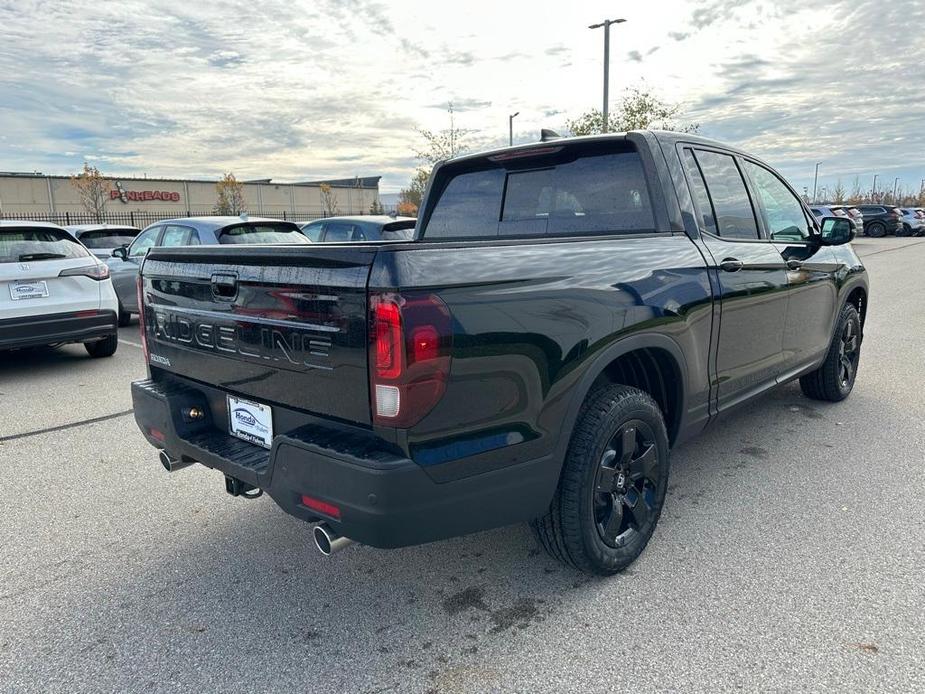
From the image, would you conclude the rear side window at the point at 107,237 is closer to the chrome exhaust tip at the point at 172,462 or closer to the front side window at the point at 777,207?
the chrome exhaust tip at the point at 172,462

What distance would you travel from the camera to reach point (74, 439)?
4844mm

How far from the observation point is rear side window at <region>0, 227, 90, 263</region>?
6.64 metres

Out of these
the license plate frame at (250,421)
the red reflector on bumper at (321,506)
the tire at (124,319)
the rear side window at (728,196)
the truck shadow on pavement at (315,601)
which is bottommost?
the tire at (124,319)

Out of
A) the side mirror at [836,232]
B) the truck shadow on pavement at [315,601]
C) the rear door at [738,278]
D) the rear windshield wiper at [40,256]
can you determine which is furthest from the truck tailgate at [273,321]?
the rear windshield wiper at [40,256]

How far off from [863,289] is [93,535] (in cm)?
558

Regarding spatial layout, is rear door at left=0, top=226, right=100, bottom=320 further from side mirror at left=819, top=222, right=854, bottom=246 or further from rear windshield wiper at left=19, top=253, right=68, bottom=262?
side mirror at left=819, top=222, right=854, bottom=246

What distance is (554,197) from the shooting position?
3545mm

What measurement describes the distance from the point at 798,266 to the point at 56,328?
22.0ft

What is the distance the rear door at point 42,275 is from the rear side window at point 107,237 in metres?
4.72

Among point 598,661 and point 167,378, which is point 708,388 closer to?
point 598,661

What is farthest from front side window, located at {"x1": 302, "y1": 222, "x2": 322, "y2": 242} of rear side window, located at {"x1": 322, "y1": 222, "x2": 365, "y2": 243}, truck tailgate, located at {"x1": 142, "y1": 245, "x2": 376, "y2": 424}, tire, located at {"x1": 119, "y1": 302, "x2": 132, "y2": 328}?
truck tailgate, located at {"x1": 142, "y1": 245, "x2": 376, "y2": 424}

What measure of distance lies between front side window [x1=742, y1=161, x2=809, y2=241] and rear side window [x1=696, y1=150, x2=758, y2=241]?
190mm

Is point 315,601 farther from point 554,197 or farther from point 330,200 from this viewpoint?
point 330,200

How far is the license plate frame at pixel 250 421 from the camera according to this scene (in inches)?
101
